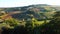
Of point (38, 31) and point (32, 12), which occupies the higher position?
point (38, 31)

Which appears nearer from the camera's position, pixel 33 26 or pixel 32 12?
pixel 33 26

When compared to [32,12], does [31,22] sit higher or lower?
higher

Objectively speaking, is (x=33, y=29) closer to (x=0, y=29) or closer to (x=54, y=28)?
(x=54, y=28)

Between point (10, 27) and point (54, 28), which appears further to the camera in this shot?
point (10, 27)

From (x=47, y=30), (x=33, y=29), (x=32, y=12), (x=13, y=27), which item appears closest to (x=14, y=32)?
(x=13, y=27)

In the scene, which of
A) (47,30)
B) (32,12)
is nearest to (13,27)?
(47,30)

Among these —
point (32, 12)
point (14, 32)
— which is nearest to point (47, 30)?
point (14, 32)

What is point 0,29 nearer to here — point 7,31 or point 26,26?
point 7,31

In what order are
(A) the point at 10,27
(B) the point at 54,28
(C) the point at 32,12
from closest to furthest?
(B) the point at 54,28 < (A) the point at 10,27 < (C) the point at 32,12

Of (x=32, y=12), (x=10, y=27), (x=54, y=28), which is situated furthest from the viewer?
(x=32, y=12)
